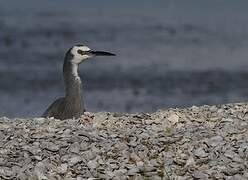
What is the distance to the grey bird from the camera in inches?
559

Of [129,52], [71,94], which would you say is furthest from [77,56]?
[129,52]

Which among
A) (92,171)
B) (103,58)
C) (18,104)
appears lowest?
(92,171)

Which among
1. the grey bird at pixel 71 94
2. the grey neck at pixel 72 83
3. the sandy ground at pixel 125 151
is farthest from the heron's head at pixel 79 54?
the sandy ground at pixel 125 151

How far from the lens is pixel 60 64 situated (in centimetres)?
2364

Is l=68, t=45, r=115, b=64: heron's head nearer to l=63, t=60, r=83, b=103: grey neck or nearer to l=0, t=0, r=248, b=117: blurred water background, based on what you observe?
l=63, t=60, r=83, b=103: grey neck

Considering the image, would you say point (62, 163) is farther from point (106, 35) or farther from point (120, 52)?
A: point (106, 35)

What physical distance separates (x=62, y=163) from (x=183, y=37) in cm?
1747

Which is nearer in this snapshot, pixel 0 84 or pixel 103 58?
pixel 0 84

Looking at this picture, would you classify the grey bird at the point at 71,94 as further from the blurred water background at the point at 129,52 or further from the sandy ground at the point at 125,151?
the blurred water background at the point at 129,52

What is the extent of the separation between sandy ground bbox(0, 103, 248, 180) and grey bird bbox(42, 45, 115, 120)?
9.34 feet

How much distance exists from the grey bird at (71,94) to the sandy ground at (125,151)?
2.85 meters

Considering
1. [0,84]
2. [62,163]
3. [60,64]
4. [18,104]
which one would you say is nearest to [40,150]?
[62,163]

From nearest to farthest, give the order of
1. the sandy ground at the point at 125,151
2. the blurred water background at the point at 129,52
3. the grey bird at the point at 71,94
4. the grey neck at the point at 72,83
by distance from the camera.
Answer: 1. the sandy ground at the point at 125,151
2. the grey bird at the point at 71,94
3. the grey neck at the point at 72,83
4. the blurred water background at the point at 129,52

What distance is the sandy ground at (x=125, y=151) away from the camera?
31.7 ft
